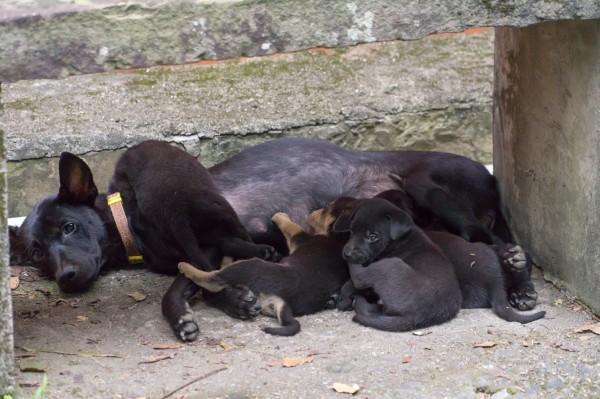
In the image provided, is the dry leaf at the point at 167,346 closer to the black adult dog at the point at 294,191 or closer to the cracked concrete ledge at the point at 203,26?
the black adult dog at the point at 294,191

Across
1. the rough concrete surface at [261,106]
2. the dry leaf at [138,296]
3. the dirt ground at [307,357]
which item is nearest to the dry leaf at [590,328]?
the dirt ground at [307,357]

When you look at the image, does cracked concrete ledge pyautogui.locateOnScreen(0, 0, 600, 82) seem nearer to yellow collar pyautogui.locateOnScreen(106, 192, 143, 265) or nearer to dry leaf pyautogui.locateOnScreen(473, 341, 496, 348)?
dry leaf pyautogui.locateOnScreen(473, 341, 496, 348)

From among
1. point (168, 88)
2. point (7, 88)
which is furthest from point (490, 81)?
point (7, 88)

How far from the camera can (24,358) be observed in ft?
14.2

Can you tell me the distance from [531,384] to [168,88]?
3658mm

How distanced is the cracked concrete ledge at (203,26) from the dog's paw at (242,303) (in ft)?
3.93

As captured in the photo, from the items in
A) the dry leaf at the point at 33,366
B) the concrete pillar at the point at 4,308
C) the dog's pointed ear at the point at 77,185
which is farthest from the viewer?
the dog's pointed ear at the point at 77,185

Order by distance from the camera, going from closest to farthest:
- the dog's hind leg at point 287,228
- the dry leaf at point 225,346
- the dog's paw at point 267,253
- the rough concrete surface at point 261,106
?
the dry leaf at point 225,346 → the dog's paw at point 267,253 → the dog's hind leg at point 287,228 → the rough concrete surface at point 261,106

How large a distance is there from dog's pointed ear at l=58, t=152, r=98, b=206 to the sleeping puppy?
2.65ft

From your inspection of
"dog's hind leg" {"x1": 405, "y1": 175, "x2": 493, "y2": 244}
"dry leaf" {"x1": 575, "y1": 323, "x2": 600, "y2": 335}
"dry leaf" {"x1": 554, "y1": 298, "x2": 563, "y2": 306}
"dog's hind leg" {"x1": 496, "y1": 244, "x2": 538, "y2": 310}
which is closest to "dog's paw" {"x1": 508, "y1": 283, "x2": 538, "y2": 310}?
"dog's hind leg" {"x1": 496, "y1": 244, "x2": 538, "y2": 310}

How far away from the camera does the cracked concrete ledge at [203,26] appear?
3.79 metres

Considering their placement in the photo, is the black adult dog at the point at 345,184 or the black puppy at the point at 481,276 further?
the black adult dog at the point at 345,184

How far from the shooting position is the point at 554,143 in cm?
492

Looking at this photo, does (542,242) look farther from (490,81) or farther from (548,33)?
(490,81)
